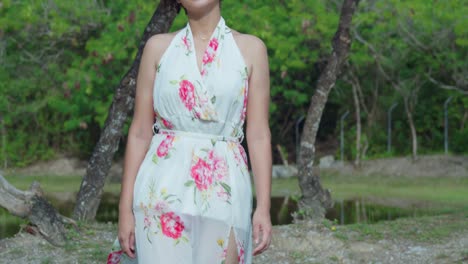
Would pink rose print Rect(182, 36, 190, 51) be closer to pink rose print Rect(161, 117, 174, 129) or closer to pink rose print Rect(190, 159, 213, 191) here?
pink rose print Rect(161, 117, 174, 129)

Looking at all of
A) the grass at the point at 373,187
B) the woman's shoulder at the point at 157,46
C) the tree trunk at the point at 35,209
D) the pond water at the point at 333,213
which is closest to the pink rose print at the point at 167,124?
the woman's shoulder at the point at 157,46

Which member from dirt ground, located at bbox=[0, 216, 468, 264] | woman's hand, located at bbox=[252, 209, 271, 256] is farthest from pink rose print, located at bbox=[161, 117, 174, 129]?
dirt ground, located at bbox=[0, 216, 468, 264]

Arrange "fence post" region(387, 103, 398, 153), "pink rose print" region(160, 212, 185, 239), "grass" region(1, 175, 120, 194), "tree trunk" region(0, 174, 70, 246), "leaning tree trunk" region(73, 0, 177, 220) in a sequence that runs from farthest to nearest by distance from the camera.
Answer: "fence post" region(387, 103, 398, 153), "grass" region(1, 175, 120, 194), "leaning tree trunk" region(73, 0, 177, 220), "tree trunk" region(0, 174, 70, 246), "pink rose print" region(160, 212, 185, 239)

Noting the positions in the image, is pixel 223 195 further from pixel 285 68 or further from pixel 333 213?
pixel 285 68

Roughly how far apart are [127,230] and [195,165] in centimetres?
35

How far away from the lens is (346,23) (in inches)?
551

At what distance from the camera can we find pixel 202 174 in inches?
145

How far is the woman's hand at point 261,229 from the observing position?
3.73 metres

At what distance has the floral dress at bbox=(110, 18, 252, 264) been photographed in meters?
3.63

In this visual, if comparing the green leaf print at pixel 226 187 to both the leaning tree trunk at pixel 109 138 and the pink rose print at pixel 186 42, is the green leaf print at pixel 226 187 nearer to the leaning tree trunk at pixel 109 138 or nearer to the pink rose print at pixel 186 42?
the pink rose print at pixel 186 42

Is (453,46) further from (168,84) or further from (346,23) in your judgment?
(168,84)

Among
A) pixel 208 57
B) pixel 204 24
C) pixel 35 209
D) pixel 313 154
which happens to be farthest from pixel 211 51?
pixel 313 154

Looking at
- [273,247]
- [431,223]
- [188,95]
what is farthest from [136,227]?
[431,223]

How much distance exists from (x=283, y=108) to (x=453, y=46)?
7.80 m
